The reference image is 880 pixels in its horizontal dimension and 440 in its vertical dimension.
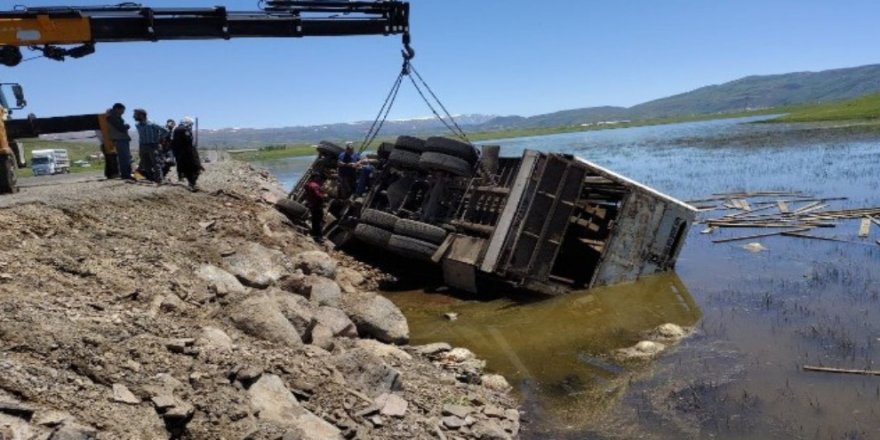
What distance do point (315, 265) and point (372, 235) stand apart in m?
2.22

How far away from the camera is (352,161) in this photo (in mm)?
14656

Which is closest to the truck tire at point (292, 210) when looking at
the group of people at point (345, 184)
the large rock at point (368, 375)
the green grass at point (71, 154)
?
the group of people at point (345, 184)

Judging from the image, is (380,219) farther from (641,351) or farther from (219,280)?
(641,351)

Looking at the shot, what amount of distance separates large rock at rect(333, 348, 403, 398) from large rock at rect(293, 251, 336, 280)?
404 cm

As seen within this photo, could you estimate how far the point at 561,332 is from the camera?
952 centimetres

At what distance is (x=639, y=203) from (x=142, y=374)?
9.20 meters

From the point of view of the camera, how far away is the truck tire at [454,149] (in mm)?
12445

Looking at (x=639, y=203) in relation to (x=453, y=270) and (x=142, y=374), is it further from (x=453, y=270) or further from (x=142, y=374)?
(x=142, y=374)

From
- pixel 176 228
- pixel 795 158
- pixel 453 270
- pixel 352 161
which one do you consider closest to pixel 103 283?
pixel 176 228

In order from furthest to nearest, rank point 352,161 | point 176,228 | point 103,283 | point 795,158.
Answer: point 795,158 → point 352,161 → point 176,228 → point 103,283

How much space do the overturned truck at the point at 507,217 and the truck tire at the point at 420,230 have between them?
19mm

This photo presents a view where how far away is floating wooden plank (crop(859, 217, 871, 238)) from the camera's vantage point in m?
14.0

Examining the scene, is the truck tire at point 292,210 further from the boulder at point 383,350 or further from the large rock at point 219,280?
the boulder at point 383,350

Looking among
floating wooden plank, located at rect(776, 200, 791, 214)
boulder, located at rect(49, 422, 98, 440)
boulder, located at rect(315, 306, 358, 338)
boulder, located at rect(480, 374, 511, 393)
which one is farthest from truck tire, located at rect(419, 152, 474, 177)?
floating wooden plank, located at rect(776, 200, 791, 214)
